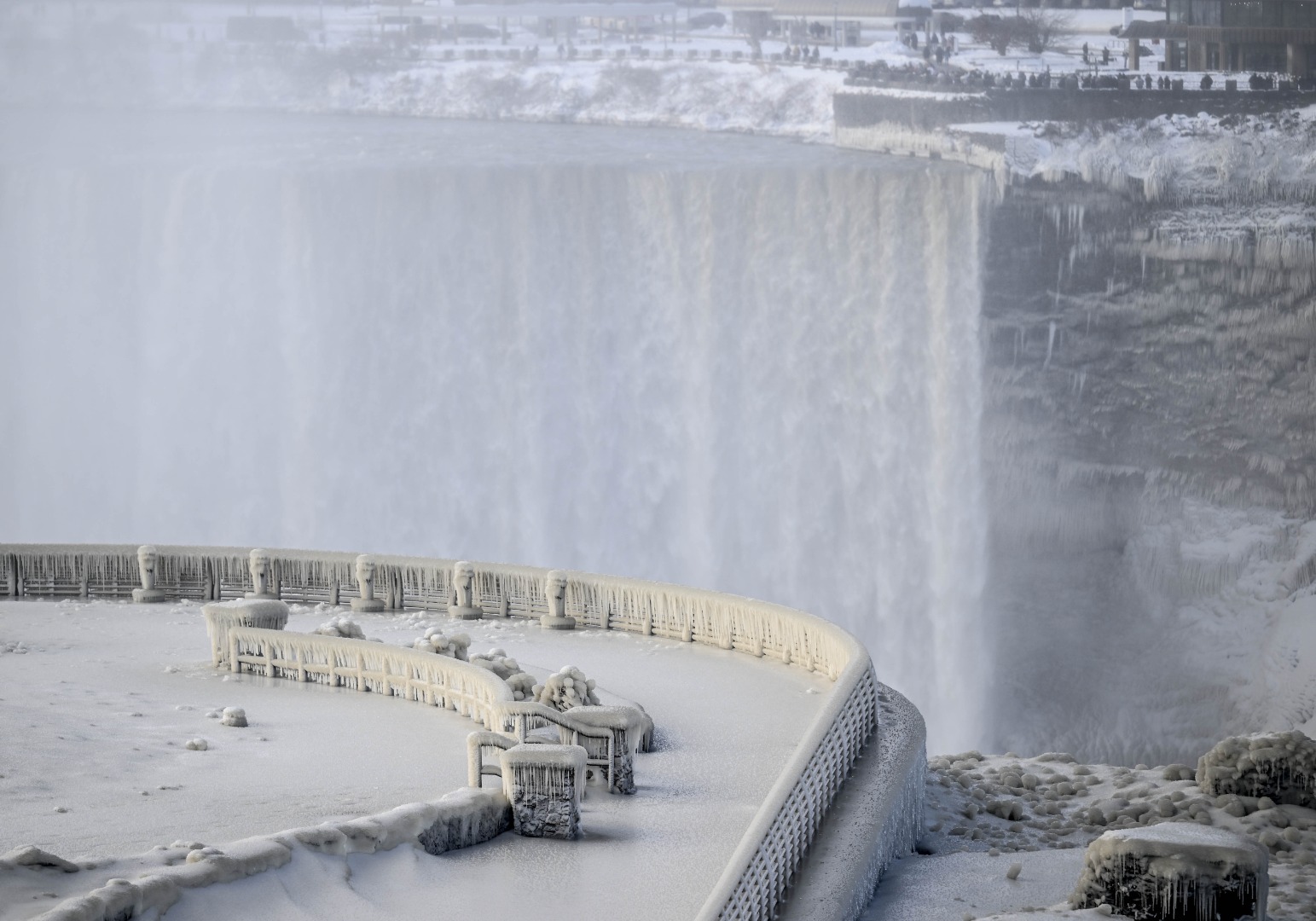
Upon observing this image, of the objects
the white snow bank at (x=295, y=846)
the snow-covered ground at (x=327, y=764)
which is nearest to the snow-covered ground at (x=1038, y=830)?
the snow-covered ground at (x=327, y=764)

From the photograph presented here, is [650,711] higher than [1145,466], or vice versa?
[650,711]

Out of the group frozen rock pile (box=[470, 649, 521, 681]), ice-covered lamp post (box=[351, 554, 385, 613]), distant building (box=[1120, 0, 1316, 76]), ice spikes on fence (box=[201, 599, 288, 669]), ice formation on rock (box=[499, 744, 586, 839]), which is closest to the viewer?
ice formation on rock (box=[499, 744, 586, 839])

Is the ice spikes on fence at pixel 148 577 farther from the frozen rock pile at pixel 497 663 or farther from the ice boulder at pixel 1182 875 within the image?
the ice boulder at pixel 1182 875

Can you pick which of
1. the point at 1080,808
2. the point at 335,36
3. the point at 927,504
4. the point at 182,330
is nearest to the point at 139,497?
the point at 182,330

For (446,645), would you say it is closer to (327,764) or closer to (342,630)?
(342,630)

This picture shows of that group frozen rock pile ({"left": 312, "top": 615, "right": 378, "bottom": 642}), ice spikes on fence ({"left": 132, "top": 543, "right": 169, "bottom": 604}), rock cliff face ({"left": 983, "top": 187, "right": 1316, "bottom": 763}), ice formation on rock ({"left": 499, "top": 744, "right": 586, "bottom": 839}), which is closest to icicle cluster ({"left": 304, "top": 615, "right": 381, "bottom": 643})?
frozen rock pile ({"left": 312, "top": 615, "right": 378, "bottom": 642})

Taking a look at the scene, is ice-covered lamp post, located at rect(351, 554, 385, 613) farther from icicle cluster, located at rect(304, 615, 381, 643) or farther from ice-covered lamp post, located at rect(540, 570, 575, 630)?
icicle cluster, located at rect(304, 615, 381, 643)

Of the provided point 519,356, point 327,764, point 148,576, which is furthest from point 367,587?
point 519,356
